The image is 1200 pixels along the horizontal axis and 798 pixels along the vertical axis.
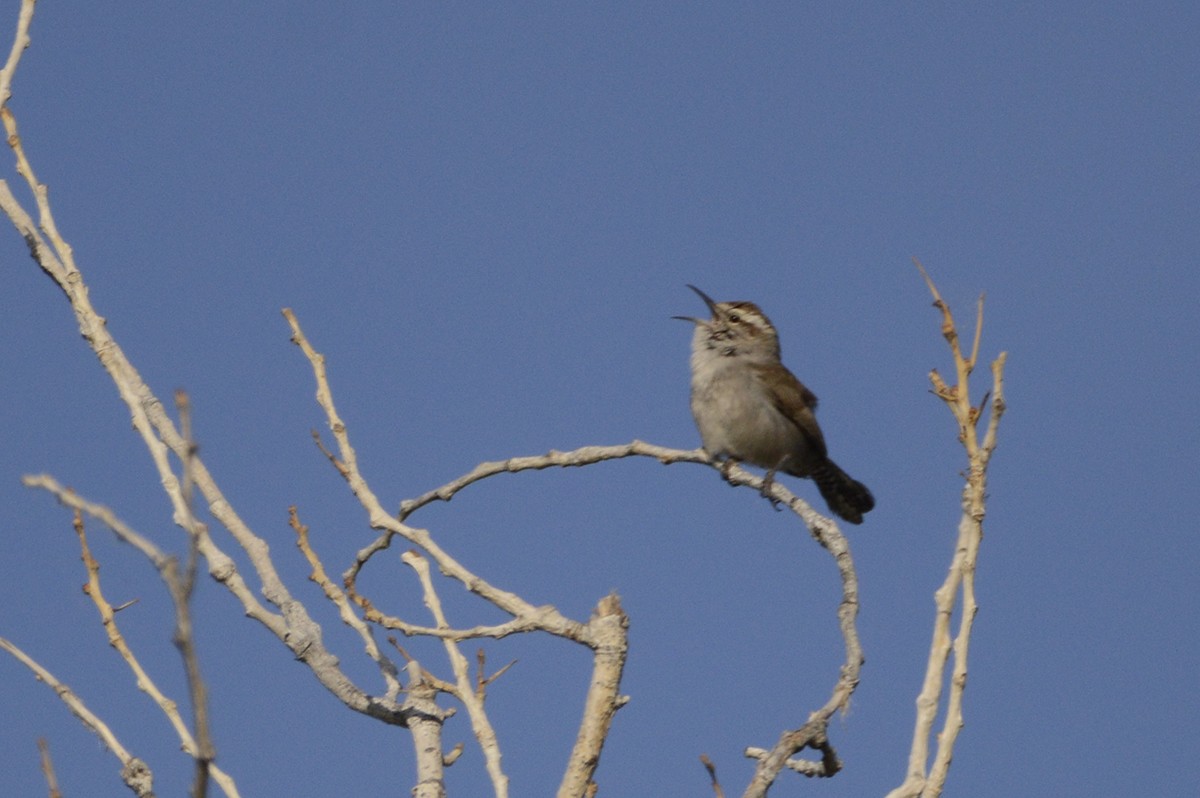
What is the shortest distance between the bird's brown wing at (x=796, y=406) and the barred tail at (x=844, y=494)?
134 millimetres

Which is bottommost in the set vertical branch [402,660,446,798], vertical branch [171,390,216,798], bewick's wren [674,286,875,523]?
vertical branch [171,390,216,798]

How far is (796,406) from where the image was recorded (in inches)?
337

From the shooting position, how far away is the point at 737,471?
18.8 ft

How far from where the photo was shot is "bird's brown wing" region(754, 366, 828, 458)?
8523 millimetres

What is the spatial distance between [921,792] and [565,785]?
88 cm

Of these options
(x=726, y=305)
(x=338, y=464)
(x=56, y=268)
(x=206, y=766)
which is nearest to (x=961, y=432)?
(x=338, y=464)

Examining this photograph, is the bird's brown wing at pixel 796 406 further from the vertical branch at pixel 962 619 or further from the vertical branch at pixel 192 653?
the vertical branch at pixel 192 653

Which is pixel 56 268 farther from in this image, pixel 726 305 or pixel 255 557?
pixel 726 305

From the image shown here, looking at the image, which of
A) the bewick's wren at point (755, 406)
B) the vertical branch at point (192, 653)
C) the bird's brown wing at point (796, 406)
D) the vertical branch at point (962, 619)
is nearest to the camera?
the vertical branch at point (192, 653)

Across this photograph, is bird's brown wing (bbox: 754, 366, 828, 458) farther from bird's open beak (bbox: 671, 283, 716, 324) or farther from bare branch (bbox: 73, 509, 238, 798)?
bare branch (bbox: 73, 509, 238, 798)

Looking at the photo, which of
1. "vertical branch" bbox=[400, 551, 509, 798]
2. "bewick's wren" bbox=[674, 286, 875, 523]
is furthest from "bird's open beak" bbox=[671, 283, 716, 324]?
"vertical branch" bbox=[400, 551, 509, 798]

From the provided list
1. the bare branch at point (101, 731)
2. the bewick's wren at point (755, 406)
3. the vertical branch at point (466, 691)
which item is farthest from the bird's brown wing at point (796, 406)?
the bare branch at point (101, 731)

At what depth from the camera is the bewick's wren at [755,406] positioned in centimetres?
834

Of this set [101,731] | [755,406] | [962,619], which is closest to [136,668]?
[101,731]
